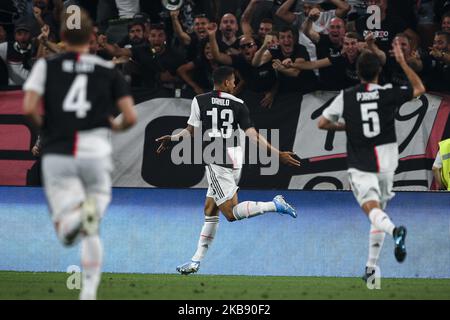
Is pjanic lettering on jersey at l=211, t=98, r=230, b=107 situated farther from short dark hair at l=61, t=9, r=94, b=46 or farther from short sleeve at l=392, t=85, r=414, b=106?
short dark hair at l=61, t=9, r=94, b=46

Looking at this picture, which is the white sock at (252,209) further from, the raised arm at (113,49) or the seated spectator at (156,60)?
the raised arm at (113,49)

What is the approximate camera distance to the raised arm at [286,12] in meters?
14.9

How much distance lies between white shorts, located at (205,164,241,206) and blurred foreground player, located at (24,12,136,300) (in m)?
4.61

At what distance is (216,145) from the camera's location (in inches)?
505

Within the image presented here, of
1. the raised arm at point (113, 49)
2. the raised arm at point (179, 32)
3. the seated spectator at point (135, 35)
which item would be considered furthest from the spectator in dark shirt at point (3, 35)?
the raised arm at point (179, 32)

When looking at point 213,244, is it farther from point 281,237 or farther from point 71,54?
point 71,54

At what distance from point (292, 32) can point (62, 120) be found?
7.03 meters

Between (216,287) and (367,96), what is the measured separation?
9.44 ft

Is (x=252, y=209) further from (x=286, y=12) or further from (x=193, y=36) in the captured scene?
(x=286, y=12)

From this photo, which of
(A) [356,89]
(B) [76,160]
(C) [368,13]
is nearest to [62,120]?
(B) [76,160]

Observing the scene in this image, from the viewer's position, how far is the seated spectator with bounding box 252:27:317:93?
13.9 metres

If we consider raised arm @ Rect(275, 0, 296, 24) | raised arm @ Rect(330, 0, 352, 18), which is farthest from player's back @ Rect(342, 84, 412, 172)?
raised arm @ Rect(275, 0, 296, 24)

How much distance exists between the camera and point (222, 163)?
1266 cm

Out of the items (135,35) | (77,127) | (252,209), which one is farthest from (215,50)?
(77,127)
